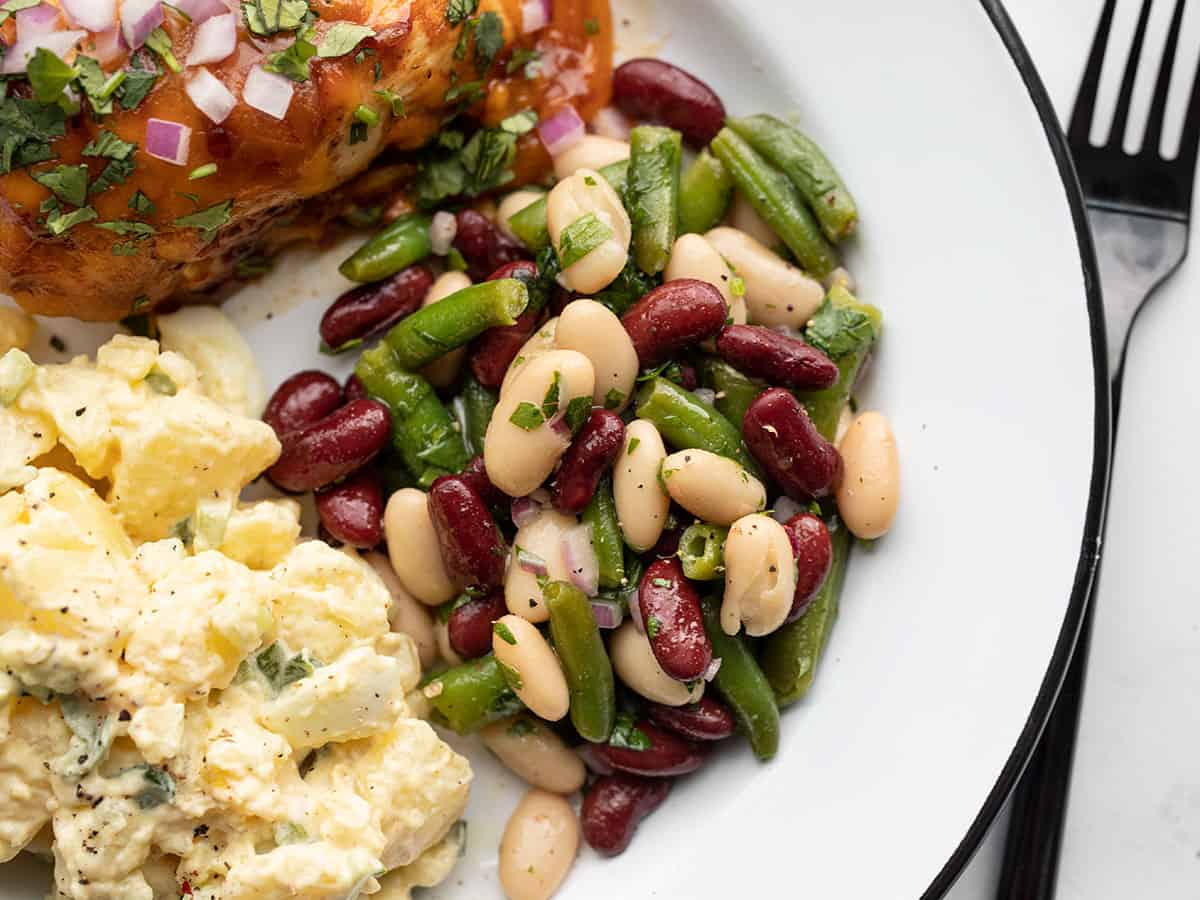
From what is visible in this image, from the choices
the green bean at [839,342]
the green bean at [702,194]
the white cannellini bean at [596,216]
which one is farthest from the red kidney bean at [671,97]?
the green bean at [839,342]

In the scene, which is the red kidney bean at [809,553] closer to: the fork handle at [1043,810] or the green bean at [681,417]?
the green bean at [681,417]

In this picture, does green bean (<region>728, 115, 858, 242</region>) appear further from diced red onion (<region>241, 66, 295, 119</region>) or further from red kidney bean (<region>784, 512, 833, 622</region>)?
diced red onion (<region>241, 66, 295, 119</region>)

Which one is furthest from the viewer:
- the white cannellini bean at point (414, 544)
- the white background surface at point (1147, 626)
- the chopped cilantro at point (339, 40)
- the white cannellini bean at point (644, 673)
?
the white background surface at point (1147, 626)

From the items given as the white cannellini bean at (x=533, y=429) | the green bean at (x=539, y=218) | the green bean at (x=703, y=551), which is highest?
the green bean at (x=539, y=218)

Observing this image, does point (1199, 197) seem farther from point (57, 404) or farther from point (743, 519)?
point (57, 404)

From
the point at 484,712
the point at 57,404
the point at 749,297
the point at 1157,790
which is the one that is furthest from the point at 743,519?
the point at 57,404

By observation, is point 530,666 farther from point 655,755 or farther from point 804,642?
point 804,642
